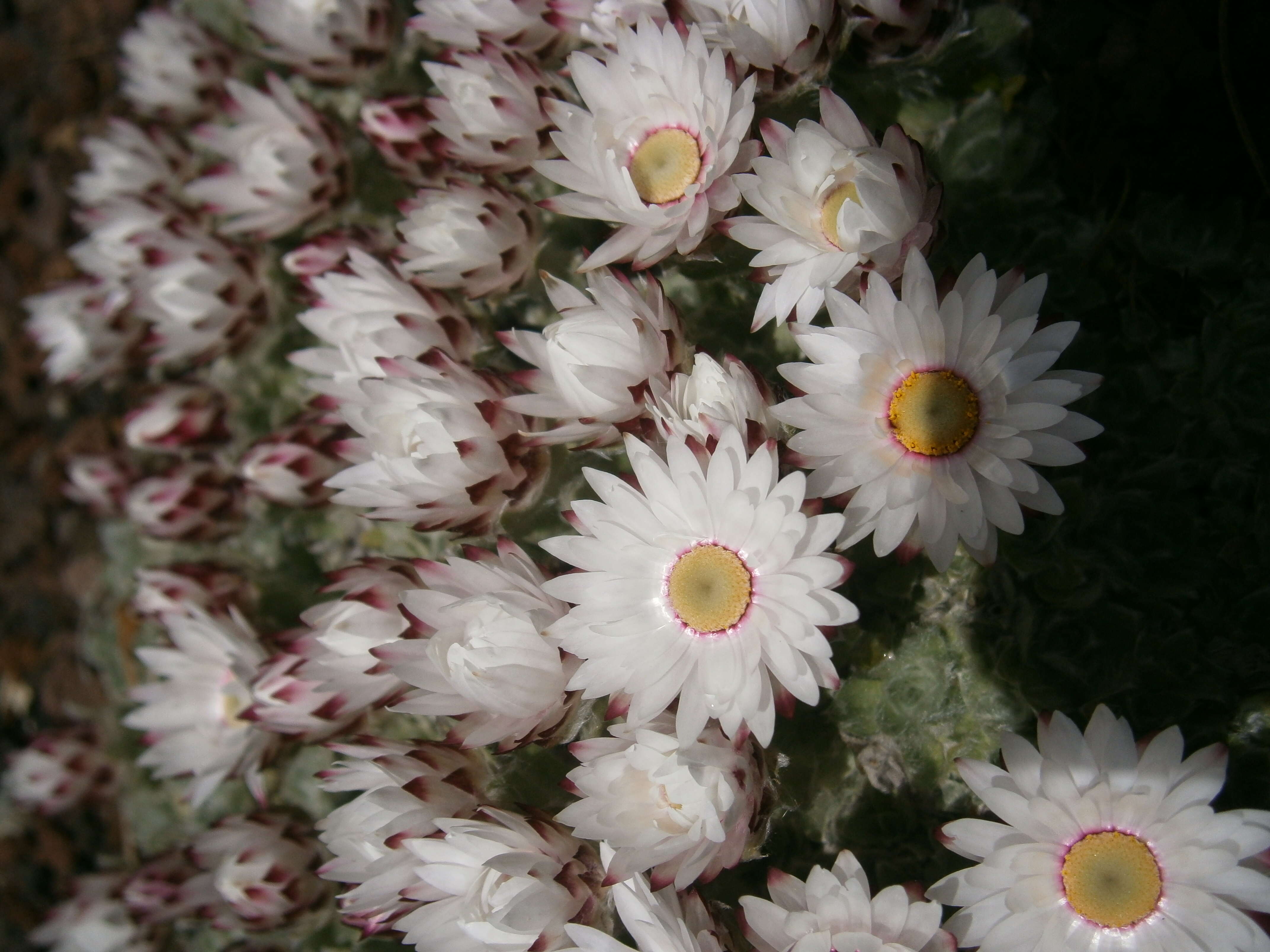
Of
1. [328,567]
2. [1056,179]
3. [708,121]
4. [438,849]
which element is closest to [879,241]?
[708,121]

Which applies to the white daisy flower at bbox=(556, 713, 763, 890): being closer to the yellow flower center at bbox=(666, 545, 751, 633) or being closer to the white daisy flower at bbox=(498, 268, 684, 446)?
the yellow flower center at bbox=(666, 545, 751, 633)

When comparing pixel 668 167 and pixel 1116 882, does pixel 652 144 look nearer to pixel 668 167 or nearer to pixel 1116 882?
pixel 668 167

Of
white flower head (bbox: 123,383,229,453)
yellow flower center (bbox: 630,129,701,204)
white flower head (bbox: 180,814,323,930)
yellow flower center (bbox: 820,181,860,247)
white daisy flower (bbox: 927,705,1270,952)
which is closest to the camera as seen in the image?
white daisy flower (bbox: 927,705,1270,952)

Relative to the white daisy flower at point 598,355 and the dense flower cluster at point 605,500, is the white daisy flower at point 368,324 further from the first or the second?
the white daisy flower at point 598,355

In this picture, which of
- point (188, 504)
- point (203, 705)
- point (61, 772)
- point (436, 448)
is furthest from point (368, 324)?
point (61, 772)

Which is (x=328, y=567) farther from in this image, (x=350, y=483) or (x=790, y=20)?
(x=790, y=20)

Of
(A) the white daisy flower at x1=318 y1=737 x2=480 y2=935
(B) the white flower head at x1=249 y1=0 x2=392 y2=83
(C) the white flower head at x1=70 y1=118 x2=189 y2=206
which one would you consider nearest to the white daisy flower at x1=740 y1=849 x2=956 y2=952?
(A) the white daisy flower at x1=318 y1=737 x2=480 y2=935

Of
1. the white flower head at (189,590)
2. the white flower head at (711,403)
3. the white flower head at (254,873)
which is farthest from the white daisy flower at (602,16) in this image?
the white flower head at (254,873)
